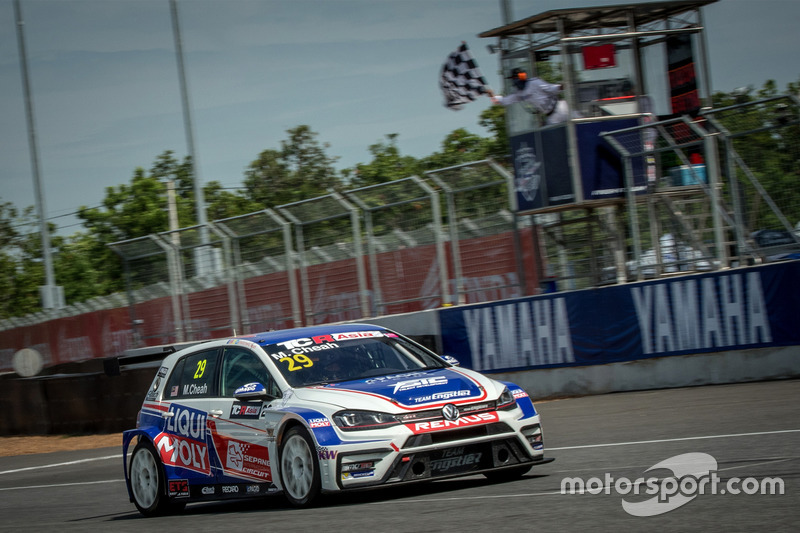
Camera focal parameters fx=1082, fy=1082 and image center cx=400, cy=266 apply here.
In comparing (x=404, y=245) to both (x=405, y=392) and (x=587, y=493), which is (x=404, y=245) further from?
(x=587, y=493)

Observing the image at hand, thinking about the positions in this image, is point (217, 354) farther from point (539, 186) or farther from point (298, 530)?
point (539, 186)

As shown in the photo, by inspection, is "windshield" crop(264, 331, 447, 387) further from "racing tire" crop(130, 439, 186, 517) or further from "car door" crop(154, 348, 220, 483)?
"racing tire" crop(130, 439, 186, 517)

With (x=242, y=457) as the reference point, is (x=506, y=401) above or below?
above

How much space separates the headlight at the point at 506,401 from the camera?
816 centimetres

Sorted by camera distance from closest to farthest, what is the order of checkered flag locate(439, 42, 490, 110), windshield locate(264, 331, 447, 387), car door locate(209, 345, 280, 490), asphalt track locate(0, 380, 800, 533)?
asphalt track locate(0, 380, 800, 533), car door locate(209, 345, 280, 490), windshield locate(264, 331, 447, 387), checkered flag locate(439, 42, 490, 110)

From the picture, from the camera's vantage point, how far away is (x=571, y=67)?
18.2 m

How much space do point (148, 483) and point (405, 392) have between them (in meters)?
3.01

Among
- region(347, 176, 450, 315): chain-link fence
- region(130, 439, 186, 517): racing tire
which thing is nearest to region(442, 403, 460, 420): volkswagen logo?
region(130, 439, 186, 517): racing tire

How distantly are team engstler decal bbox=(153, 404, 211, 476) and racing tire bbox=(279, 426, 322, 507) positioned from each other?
116 centimetres

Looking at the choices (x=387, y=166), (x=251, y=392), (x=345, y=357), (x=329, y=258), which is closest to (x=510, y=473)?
(x=345, y=357)

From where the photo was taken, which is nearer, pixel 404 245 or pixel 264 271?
pixel 404 245

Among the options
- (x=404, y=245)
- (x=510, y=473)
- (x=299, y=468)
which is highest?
(x=404, y=245)

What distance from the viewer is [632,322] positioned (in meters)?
16.2

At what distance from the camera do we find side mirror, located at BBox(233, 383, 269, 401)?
830 centimetres
